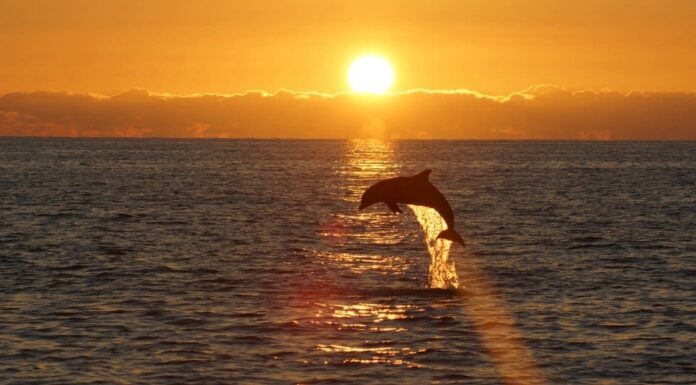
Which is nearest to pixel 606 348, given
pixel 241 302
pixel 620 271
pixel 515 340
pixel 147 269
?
pixel 515 340

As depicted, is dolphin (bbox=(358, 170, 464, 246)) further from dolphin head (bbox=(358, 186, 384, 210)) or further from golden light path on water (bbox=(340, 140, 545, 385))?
Answer: golden light path on water (bbox=(340, 140, 545, 385))

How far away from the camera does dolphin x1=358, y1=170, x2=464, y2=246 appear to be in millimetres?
32469

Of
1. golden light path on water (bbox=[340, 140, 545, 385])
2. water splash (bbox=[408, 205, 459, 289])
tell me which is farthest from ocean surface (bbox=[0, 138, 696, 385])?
water splash (bbox=[408, 205, 459, 289])

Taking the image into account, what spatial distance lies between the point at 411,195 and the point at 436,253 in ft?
32.0

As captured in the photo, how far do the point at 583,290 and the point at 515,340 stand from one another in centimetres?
945

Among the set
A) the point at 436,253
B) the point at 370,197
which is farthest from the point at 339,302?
the point at 436,253

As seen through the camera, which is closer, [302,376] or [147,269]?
[302,376]

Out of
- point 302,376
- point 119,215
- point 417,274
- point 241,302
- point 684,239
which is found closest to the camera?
point 302,376

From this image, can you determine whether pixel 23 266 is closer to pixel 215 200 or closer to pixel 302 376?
pixel 302 376

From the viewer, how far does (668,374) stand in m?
26.1

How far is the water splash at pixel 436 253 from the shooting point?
3829cm

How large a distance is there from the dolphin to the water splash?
5.01 ft

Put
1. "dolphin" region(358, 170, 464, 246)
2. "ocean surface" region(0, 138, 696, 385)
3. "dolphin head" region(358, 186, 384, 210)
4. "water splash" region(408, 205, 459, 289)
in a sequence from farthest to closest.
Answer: "water splash" region(408, 205, 459, 289) → "dolphin" region(358, 170, 464, 246) → "dolphin head" region(358, 186, 384, 210) → "ocean surface" region(0, 138, 696, 385)

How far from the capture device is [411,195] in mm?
33750
